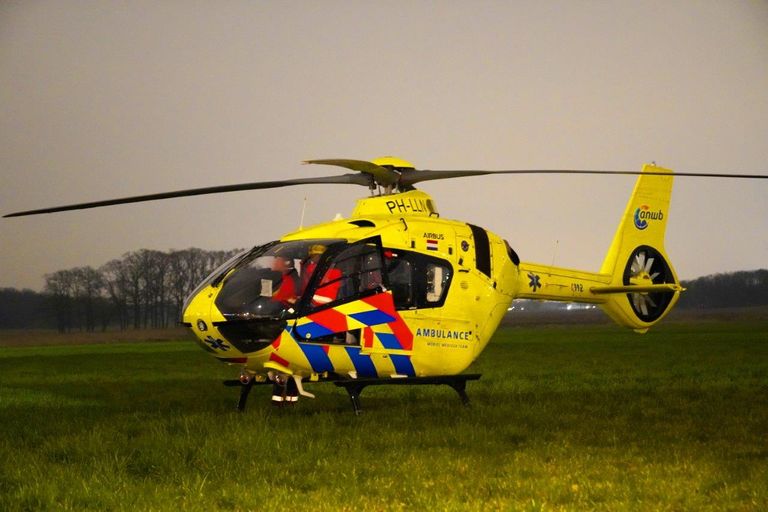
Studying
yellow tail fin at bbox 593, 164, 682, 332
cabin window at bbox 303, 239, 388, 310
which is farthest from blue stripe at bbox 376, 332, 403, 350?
yellow tail fin at bbox 593, 164, 682, 332

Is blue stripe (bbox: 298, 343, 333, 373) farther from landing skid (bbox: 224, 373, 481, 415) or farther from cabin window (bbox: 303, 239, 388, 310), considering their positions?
cabin window (bbox: 303, 239, 388, 310)

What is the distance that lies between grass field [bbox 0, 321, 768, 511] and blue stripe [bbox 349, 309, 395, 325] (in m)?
1.41

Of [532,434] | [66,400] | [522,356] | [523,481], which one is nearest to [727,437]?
[532,434]

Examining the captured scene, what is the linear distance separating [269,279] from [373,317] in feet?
5.25

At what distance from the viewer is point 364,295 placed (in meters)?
12.5

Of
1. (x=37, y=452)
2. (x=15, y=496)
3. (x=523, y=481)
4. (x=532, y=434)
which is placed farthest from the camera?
(x=532, y=434)

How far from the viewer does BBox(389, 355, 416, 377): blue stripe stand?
13.0 meters

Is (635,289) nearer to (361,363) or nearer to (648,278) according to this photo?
(648,278)

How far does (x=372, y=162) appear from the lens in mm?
13297

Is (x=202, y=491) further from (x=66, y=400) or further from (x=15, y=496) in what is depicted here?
(x=66, y=400)

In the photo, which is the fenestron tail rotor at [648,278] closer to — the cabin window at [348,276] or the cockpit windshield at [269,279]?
the cabin window at [348,276]

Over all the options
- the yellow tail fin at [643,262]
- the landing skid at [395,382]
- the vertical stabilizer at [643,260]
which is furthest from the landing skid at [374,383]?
the vertical stabilizer at [643,260]

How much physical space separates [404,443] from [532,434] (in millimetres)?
1855

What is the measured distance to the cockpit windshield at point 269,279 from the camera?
471 inches
